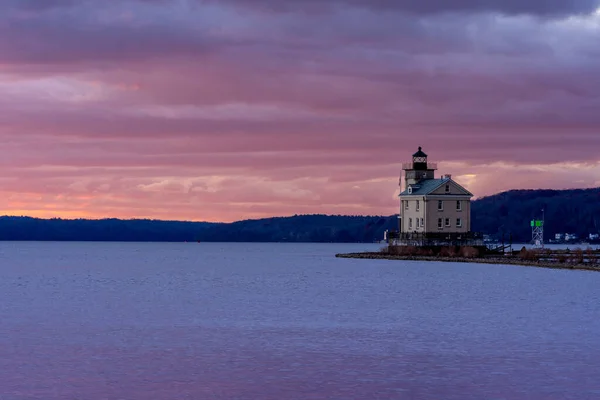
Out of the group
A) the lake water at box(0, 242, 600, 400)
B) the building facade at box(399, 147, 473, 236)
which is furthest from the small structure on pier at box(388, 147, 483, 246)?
the lake water at box(0, 242, 600, 400)

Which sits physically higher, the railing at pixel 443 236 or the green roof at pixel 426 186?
the green roof at pixel 426 186

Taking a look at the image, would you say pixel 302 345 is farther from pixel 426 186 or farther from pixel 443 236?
pixel 443 236

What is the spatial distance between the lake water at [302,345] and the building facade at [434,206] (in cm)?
4433

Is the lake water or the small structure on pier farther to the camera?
the small structure on pier

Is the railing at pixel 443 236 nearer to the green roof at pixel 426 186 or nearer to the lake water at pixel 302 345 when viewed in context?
the green roof at pixel 426 186

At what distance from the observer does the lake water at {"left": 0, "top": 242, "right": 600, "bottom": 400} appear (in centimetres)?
2772

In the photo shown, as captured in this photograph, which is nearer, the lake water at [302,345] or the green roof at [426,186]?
the lake water at [302,345]

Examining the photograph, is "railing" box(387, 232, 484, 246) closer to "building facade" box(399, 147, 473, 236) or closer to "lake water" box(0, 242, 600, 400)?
"building facade" box(399, 147, 473, 236)

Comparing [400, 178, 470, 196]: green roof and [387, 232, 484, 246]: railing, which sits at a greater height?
[400, 178, 470, 196]: green roof

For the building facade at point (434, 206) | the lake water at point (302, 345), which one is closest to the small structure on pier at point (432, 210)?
the building facade at point (434, 206)

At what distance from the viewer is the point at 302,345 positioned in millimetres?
37438

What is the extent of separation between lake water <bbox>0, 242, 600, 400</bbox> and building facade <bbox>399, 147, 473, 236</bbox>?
44328mm

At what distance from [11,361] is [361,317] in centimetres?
2214

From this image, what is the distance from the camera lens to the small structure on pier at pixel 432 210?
11650cm
